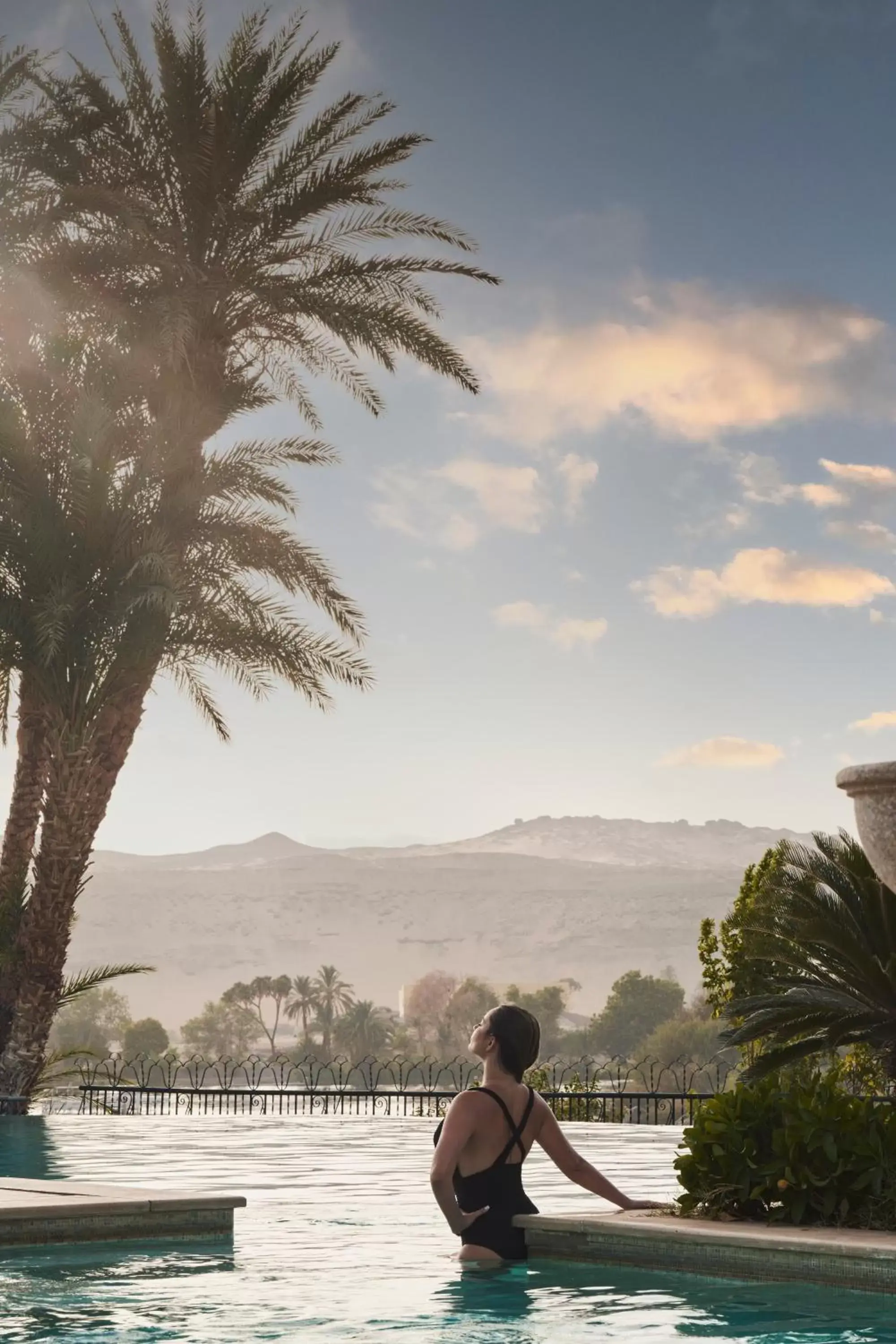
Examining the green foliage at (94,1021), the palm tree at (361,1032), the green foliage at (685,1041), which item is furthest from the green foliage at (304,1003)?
the green foliage at (685,1041)

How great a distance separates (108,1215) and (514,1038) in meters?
2.44

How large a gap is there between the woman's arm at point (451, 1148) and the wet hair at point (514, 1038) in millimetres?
220

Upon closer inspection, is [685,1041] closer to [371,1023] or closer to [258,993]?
[371,1023]

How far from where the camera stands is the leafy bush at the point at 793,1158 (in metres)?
6.75

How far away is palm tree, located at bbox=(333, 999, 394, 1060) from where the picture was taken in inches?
5285

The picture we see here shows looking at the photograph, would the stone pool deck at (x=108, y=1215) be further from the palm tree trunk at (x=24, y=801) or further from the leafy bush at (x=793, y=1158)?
the palm tree trunk at (x=24, y=801)

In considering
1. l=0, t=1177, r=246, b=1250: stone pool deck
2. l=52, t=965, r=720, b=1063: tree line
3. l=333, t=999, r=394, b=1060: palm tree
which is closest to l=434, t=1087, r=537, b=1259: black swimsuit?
l=0, t=1177, r=246, b=1250: stone pool deck

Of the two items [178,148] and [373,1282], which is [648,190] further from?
[373,1282]

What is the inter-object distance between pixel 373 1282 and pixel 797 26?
20491mm

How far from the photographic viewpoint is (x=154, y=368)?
19.6m

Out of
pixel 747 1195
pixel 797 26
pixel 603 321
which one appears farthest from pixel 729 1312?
pixel 603 321

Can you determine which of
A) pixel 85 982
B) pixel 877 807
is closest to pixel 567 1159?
pixel 877 807

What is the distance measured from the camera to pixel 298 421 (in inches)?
935

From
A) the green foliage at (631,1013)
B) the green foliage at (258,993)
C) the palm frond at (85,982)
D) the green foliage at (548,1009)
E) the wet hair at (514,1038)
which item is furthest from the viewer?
the green foliage at (258,993)
